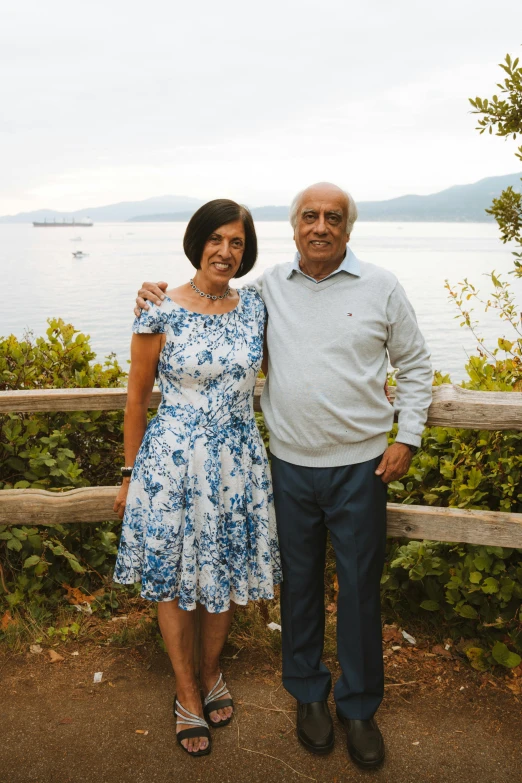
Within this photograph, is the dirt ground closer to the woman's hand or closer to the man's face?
the woman's hand

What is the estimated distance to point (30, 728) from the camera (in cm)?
302

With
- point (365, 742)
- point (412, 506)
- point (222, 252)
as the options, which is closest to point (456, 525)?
point (412, 506)

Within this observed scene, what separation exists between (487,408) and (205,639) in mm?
1634

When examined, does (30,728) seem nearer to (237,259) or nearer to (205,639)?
(205,639)

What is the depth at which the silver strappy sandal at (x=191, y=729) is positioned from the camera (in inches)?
114

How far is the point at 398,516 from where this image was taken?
3217 mm

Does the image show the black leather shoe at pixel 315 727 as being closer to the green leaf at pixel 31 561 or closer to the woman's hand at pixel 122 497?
the woman's hand at pixel 122 497

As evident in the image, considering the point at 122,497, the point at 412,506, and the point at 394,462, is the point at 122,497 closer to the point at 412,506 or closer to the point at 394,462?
the point at 394,462

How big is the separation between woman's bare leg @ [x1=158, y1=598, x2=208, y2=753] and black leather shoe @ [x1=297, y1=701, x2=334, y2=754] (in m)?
0.42

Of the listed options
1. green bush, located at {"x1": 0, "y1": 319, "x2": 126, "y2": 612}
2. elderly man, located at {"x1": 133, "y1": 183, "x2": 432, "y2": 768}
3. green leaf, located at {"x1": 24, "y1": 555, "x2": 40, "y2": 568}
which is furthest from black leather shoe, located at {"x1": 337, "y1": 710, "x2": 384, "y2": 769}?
green leaf, located at {"x1": 24, "y1": 555, "x2": 40, "y2": 568}

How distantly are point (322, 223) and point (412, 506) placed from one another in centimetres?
140

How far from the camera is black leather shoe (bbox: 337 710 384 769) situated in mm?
2809

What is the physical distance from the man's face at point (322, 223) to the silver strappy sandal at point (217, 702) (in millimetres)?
1977

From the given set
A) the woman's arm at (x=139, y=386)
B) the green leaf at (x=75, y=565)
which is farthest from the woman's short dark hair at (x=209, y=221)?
the green leaf at (x=75, y=565)
